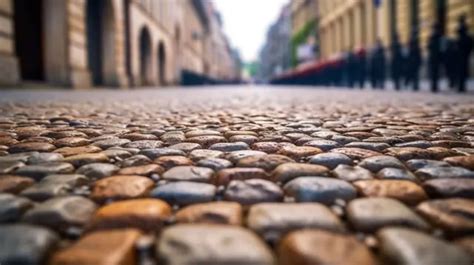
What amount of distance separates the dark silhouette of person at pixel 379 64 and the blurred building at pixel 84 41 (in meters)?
8.85

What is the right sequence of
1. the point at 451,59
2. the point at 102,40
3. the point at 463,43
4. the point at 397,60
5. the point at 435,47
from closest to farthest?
the point at 463,43, the point at 451,59, the point at 435,47, the point at 397,60, the point at 102,40

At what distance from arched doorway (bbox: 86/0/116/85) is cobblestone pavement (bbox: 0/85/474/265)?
13.8 metres

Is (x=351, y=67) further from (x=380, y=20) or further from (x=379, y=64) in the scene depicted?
(x=380, y=20)

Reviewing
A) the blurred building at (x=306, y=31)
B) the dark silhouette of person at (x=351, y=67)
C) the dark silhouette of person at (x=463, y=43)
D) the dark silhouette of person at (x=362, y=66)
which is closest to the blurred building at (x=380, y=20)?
the dark silhouette of person at (x=463, y=43)

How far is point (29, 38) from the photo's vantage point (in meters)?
11.3

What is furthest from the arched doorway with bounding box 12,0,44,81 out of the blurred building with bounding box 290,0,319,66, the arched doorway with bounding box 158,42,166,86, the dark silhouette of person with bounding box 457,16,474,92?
the blurred building with bounding box 290,0,319,66

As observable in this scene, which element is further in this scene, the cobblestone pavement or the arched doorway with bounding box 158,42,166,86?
the arched doorway with bounding box 158,42,166,86

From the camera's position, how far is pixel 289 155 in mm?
1943

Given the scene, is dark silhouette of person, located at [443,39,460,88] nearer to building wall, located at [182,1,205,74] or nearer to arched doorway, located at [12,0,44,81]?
arched doorway, located at [12,0,44,81]

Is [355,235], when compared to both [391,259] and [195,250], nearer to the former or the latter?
[391,259]

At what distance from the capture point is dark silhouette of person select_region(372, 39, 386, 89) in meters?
13.2

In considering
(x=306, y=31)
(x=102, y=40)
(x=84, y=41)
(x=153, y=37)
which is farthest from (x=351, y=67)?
(x=306, y=31)

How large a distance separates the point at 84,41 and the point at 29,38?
5.38 ft

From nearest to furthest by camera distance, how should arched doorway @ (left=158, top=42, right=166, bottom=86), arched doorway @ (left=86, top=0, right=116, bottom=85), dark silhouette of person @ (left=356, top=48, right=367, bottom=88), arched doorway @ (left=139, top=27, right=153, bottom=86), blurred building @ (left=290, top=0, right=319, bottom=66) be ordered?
1. dark silhouette of person @ (left=356, top=48, right=367, bottom=88)
2. arched doorway @ (left=86, top=0, right=116, bottom=85)
3. arched doorway @ (left=139, top=27, right=153, bottom=86)
4. arched doorway @ (left=158, top=42, right=166, bottom=86)
5. blurred building @ (left=290, top=0, right=319, bottom=66)
